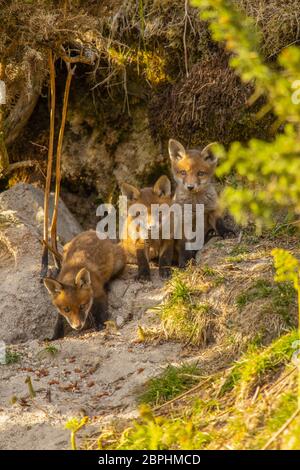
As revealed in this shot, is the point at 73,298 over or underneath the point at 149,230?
underneath

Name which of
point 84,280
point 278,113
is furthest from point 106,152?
point 278,113

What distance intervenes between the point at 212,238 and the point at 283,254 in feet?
13.0

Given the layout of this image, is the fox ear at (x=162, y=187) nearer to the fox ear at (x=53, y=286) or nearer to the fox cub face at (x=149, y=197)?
the fox cub face at (x=149, y=197)

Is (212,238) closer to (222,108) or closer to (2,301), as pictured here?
(222,108)

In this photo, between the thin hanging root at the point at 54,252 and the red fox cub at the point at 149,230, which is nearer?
the thin hanging root at the point at 54,252

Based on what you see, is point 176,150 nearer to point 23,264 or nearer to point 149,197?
point 149,197

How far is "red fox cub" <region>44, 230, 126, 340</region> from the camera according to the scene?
6.52m

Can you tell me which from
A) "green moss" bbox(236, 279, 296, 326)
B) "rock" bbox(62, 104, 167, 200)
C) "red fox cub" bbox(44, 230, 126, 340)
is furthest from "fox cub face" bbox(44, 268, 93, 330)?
"rock" bbox(62, 104, 167, 200)

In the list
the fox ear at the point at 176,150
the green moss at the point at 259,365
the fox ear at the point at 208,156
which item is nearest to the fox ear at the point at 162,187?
the fox ear at the point at 176,150

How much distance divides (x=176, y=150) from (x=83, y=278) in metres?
1.88

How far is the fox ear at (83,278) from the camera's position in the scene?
6.59 metres

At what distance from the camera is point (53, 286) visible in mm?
6527

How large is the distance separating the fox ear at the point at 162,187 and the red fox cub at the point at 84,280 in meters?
0.74
